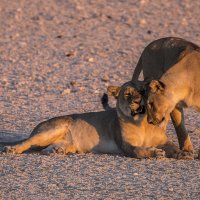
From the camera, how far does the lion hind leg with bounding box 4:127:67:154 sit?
Answer: 8.10m

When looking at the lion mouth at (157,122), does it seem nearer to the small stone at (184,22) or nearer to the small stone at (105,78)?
the small stone at (105,78)

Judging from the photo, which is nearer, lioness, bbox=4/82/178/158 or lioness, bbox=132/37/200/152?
lioness, bbox=132/37/200/152

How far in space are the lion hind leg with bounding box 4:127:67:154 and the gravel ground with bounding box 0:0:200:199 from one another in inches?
7.8

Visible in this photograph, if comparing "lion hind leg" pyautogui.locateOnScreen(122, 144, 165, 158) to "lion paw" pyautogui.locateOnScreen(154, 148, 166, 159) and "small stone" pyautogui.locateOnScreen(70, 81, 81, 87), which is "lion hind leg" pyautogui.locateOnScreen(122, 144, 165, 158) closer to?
"lion paw" pyautogui.locateOnScreen(154, 148, 166, 159)

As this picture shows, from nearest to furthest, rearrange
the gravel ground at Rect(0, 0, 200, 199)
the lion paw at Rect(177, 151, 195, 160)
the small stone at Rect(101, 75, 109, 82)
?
the gravel ground at Rect(0, 0, 200, 199) → the lion paw at Rect(177, 151, 195, 160) → the small stone at Rect(101, 75, 109, 82)

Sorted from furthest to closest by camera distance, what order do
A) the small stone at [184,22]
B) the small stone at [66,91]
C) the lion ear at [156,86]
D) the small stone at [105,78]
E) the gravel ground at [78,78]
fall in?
the small stone at [184,22]
the small stone at [105,78]
the small stone at [66,91]
the lion ear at [156,86]
the gravel ground at [78,78]

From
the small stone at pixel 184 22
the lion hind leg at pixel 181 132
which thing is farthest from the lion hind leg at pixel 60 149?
the small stone at pixel 184 22

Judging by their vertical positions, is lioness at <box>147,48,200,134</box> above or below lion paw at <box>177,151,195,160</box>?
above

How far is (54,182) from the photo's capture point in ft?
22.5

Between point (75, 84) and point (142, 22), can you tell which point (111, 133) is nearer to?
point (75, 84)

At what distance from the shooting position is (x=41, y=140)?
827cm

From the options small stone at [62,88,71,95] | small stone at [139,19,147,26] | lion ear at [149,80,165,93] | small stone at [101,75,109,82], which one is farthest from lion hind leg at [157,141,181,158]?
small stone at [139,19,147,26]

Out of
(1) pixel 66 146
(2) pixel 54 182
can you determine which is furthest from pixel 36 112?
(2) pixel 54 182

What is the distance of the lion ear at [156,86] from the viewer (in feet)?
24.9
